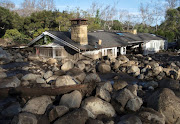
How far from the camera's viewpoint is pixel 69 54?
55.6 ft

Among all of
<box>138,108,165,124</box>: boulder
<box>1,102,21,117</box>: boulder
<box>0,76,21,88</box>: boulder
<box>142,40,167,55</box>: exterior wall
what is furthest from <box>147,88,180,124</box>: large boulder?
<box>142,40,167,55</box>: exterior wall

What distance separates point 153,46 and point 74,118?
85.8ft

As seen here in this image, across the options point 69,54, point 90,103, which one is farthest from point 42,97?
point 69,54

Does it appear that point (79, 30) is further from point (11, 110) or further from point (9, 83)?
point (11, 110)

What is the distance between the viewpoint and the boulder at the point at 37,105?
21.7 feet

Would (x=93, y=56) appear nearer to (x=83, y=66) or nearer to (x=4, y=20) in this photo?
(x=83, y=66)

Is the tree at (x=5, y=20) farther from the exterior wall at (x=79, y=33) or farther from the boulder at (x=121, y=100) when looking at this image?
the boulder at (x=121, y=100)

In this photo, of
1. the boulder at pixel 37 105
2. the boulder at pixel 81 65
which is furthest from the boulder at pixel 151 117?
the boulder at pixel 81 65

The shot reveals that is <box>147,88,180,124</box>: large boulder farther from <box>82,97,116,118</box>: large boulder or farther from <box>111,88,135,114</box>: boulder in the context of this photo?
<box>82,97,116,118</box>: large boulder

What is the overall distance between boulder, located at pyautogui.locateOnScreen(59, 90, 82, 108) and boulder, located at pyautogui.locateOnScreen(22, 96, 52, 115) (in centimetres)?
66

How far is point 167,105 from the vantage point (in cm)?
677

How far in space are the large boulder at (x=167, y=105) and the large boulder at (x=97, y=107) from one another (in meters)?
1.88

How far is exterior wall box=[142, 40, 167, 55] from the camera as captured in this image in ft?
87.2

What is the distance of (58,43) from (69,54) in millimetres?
1646
